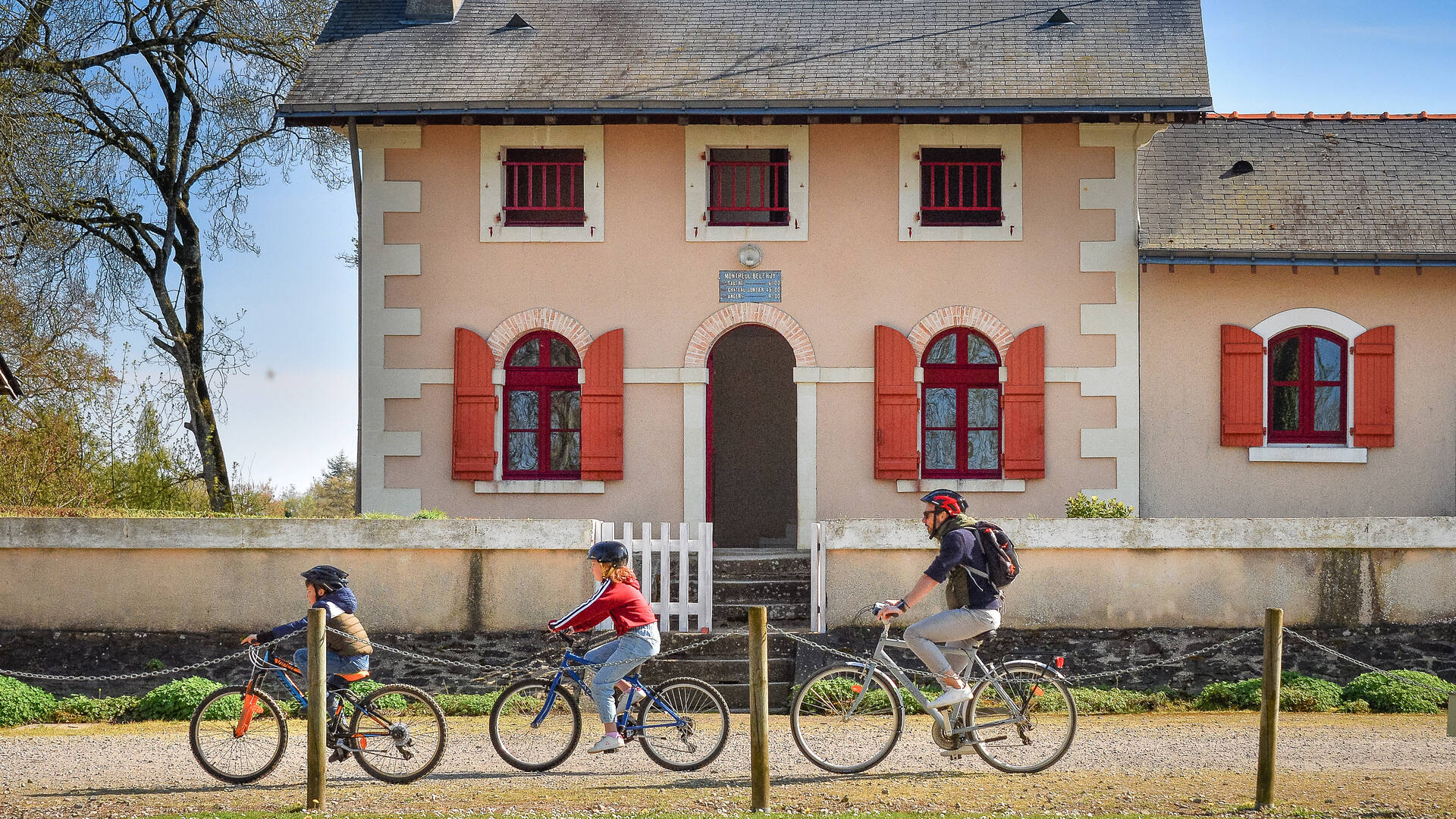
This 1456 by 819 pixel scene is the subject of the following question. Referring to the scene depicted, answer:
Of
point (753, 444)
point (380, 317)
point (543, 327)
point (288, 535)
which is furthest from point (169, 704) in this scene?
point (753, 444)

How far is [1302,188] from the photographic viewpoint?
1563 cm

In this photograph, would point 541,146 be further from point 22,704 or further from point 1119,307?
point 22,704

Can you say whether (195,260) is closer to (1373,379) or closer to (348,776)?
(348,776)

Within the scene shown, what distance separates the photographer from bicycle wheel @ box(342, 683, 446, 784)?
27.0 ft

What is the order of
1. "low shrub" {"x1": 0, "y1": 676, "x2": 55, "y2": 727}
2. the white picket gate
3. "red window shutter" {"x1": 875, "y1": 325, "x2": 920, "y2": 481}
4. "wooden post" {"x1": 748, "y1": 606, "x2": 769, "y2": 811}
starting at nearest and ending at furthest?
"wooden post" {"x1": 748, "y1": 606, "x2": 769, "y2": 811}, "low shrub" {"x1": 0, "y1": 676, "x2": 55, "y2": 727}, the white picket gate, "red window shutter" {"x1": 875, "y1": 325, "x2": 920, "y2": 481}

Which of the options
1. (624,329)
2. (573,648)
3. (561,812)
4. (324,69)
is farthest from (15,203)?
(561,812)

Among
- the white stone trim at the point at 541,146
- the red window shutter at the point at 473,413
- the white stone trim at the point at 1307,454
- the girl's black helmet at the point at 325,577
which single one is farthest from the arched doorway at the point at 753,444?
the girl's black helmet at the point at 325,577

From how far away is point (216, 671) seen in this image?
1145 centimetres

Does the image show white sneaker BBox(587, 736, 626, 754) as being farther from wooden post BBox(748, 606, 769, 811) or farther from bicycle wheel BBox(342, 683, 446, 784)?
wooden post BBox(748, 606, 769, 811)

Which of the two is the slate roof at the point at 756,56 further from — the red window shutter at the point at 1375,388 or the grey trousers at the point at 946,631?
the grey trousers at the point at 946,631

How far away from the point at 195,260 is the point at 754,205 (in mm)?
9275

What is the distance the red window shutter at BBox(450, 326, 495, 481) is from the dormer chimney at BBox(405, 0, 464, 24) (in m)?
3.96

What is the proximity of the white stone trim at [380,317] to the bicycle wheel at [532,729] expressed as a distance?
21.2ft

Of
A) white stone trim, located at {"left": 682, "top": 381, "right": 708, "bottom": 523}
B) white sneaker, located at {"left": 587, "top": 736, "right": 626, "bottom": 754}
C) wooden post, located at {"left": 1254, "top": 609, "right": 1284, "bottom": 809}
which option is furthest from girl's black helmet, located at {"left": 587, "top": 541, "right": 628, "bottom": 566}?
white stone trim, located at {"left": 682, "top": 381, "right": 708, "bottom": 523}
